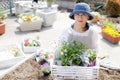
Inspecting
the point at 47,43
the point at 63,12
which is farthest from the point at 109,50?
the point at 63,12

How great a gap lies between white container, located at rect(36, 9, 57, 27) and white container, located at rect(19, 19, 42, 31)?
0.36m

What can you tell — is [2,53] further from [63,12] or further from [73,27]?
[63,12]

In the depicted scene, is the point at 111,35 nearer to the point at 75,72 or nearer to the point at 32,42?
the point at 32,42

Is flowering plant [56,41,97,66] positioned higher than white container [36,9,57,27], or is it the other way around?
flowering plant [56,41,97,66]

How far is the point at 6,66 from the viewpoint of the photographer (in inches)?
242

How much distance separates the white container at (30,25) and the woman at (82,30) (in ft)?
16.5

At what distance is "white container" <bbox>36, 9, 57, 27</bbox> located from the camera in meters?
9.96

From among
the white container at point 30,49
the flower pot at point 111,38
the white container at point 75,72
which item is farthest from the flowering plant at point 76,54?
the flower pot at point 111,38

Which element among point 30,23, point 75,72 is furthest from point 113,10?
point 75,72

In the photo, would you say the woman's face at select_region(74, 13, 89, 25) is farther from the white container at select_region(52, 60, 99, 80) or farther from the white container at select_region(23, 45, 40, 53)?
the white container at select_region(23, 45, 40, 53)

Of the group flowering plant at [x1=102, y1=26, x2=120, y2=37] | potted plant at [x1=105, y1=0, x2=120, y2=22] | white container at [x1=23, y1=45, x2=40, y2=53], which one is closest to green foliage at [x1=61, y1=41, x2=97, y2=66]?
white container at [x1=23, y1=45, x2=40, y2=53]

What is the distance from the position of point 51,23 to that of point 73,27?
5.58m

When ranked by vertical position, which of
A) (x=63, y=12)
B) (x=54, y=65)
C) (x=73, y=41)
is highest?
(x=73, y=41)

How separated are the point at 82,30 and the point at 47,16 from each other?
5.53m
